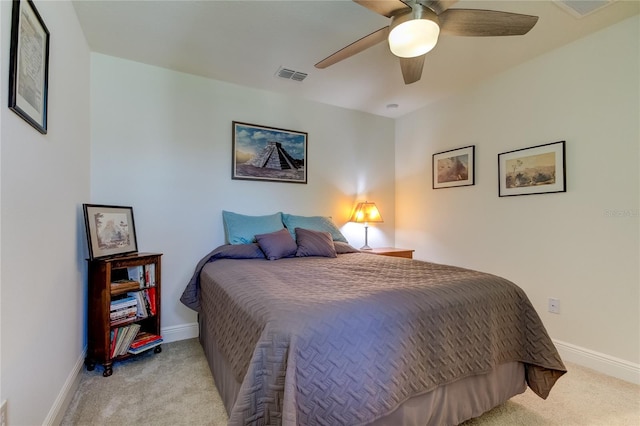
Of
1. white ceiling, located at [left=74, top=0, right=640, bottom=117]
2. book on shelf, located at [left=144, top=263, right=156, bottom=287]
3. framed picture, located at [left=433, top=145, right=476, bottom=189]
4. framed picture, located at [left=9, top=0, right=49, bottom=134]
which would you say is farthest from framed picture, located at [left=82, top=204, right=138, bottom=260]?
framed picture, located at [left=433, top=145, right=476, bottom=189]

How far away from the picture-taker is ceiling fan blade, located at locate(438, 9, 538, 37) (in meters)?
1.56

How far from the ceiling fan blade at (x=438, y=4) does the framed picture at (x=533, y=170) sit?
5.51 ft

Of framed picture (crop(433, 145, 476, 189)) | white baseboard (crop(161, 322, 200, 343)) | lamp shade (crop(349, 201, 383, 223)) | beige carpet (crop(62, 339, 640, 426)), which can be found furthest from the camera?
lamp shade (crop(349, 201, 383, 223))

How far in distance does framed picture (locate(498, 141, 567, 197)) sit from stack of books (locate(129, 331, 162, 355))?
332 cm

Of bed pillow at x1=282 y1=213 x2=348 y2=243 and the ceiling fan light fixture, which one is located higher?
the ceiling fan light fixture

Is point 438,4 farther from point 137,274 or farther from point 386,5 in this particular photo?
point 137,274

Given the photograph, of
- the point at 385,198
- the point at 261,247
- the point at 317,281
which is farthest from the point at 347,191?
the point at 317,281

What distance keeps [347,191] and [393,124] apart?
1233 mm

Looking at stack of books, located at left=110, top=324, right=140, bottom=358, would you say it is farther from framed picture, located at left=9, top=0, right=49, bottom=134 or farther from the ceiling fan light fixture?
the ceiling fan light fixture

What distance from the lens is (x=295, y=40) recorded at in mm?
2299

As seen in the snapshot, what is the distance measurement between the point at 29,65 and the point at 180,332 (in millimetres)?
2251

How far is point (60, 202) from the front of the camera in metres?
1.68

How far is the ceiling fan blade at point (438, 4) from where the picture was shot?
1.52m

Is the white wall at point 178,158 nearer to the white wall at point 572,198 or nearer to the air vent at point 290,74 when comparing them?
the air vent at point 290,74
